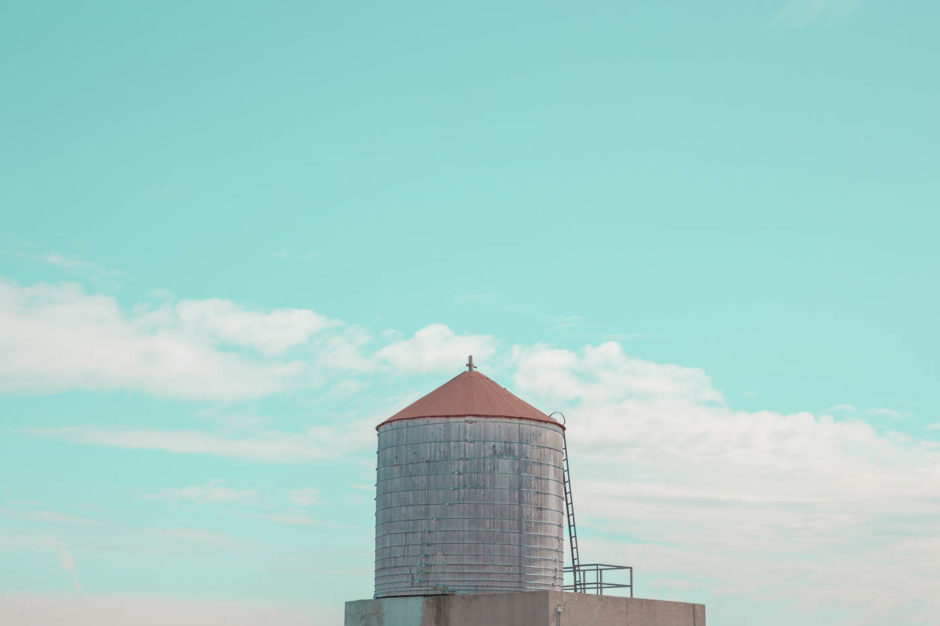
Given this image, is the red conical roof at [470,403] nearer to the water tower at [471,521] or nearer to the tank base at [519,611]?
the water tower at [471,521]

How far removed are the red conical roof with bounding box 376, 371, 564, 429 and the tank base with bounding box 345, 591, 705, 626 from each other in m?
5.29

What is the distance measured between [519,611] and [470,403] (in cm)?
638

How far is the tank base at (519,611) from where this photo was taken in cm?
3041

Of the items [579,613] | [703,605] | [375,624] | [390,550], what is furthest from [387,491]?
[703,605]

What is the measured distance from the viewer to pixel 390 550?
33531 mm

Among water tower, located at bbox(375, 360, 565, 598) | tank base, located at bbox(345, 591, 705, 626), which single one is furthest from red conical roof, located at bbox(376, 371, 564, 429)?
tank base, located at bbox(345, 591, 705, 626)

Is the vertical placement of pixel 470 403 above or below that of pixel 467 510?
above

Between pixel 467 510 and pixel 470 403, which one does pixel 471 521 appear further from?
pixel 470 403

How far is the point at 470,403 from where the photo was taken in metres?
33.9

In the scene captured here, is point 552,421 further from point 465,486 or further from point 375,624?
point 375,624

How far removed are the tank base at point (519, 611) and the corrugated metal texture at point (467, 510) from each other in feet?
1.80

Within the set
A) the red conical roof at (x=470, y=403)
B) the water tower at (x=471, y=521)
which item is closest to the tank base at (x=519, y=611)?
the water tower at (x=471, y=521)

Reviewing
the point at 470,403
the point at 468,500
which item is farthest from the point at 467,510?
the point at 470,403

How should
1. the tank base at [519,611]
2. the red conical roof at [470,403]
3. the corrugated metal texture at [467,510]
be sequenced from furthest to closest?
the red conical roof at [470,403], the corrugated metal texture at [467,510], the tank base at [519,611]
